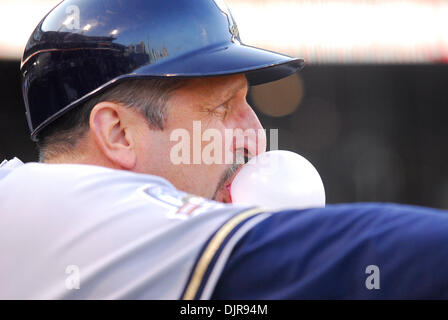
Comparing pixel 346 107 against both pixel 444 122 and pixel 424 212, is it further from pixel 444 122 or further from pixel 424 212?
pixel 424 212

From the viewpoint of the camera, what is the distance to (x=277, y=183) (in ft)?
5.47

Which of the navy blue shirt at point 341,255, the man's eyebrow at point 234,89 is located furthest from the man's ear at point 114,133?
the navy blue shirt at point 341,255

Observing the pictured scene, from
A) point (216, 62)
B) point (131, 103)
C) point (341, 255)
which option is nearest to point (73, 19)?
point (131, 103)

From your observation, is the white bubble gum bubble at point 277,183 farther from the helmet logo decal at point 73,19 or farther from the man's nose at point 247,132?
the helmet logo decal at point 73,19

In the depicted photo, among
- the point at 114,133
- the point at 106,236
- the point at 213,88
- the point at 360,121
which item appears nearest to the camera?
→ the point at 106,236

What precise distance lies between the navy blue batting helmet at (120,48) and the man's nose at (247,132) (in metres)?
0.14

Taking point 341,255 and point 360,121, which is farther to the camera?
point 360,121

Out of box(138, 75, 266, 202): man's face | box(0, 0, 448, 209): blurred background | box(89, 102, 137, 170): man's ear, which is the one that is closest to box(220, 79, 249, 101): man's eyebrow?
box(138, 75, 266, 202): man's face

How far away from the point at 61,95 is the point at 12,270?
0.61 metres

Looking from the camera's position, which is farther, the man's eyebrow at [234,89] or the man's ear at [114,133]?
the man's eyebrow at [234,89]

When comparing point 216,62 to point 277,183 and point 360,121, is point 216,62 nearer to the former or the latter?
point 277,183

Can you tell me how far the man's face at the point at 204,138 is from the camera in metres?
1.52

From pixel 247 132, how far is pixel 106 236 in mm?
755

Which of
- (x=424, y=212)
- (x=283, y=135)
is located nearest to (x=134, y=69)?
(x=424, y=212)
